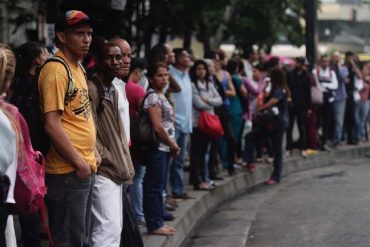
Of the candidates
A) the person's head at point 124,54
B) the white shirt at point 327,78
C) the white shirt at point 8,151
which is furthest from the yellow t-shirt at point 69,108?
the white shirt at point 327,78

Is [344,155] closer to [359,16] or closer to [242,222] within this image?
[242,222]

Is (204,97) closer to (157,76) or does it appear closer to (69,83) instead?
(157,76)

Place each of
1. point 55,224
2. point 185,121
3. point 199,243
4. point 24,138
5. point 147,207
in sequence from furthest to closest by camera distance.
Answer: point 185,121, point 199,243, point 147,207, point 55,224, point 24,138

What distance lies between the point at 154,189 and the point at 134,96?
85 centimetres

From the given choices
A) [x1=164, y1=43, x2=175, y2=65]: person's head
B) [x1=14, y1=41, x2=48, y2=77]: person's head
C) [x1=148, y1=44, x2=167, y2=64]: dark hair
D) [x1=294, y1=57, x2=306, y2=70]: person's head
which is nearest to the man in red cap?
[x1=14, y1=41, x2=48, y2=77]: person's head

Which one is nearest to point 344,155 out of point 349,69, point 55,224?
point 349,69

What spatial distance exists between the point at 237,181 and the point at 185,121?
282 centimetres

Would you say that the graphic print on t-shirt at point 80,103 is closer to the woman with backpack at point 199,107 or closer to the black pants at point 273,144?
the woman with backpack at point 199,107

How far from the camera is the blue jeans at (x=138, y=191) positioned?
7.99 m

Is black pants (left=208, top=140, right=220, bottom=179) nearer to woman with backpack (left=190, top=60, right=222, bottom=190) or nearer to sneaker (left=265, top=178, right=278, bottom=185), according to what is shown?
woman with backpack (left=190, top=60, right=222, bottom=190)

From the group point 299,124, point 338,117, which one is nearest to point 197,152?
point 299,124

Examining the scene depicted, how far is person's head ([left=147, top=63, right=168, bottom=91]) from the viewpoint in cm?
789

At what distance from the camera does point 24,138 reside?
4809mm

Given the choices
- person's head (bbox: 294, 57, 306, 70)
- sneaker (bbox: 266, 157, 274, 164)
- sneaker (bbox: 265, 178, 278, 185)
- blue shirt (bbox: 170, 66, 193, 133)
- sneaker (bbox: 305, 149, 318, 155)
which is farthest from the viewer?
sneaker (bbox: 305, 149, 318, 155)
